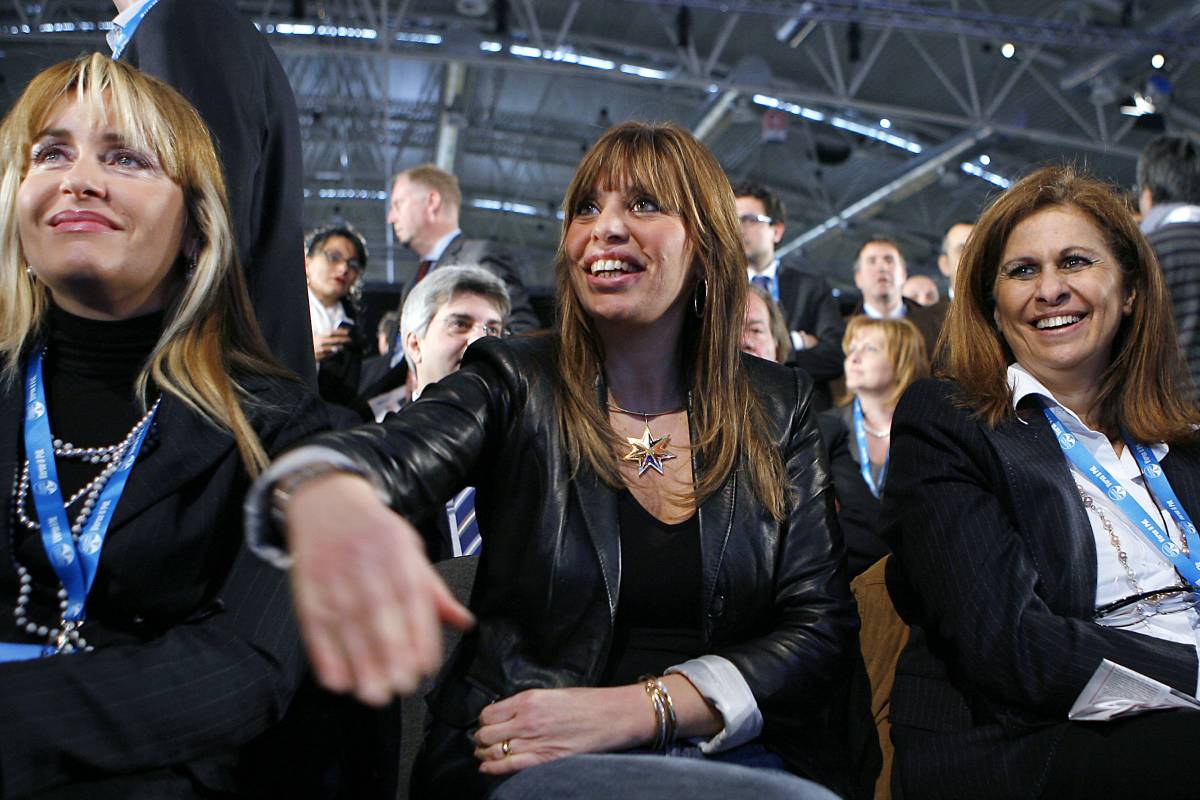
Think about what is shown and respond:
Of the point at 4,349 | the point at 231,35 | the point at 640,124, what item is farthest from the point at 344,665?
the point at 231,35

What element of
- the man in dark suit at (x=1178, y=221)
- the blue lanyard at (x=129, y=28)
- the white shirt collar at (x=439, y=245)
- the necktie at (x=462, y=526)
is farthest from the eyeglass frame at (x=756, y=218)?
the blue lanyard at (x=129, y=28)

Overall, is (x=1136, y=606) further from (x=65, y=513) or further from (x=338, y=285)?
(x=338, y=285)

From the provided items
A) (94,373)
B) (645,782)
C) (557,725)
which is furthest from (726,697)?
(94,373)

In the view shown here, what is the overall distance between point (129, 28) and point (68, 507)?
41.7 inches

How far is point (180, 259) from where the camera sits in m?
1.74

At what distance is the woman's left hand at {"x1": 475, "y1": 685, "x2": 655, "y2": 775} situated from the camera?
57.7 inches

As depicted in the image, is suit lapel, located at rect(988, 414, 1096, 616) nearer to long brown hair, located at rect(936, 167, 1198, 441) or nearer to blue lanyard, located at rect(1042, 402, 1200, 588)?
blue lanyard, located at rect(1042, 402, 1200, 588)

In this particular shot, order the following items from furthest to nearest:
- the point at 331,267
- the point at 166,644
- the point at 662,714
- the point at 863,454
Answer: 1. the point at 331,267
2. the point at 863,454
3. the point at 662,714
4. the point at 166,644

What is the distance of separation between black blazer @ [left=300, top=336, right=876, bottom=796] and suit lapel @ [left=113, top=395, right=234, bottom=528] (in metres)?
0.26

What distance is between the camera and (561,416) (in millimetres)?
1765

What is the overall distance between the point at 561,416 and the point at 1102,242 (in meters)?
1.28

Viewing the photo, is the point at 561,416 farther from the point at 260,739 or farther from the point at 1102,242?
the point at 1102,242

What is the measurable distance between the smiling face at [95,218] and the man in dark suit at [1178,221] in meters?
2.59

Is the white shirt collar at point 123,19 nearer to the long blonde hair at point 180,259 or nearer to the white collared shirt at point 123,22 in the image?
the white collared shirt at point 123,22
